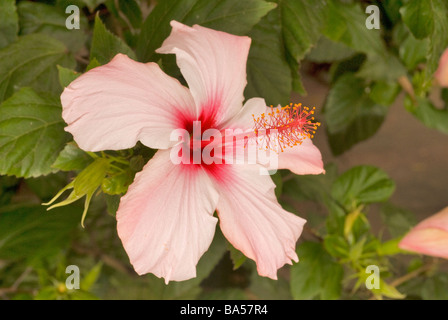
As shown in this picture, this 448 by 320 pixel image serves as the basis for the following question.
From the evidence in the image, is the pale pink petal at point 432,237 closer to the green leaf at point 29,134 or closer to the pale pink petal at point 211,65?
the pale pink petal at point 211,65

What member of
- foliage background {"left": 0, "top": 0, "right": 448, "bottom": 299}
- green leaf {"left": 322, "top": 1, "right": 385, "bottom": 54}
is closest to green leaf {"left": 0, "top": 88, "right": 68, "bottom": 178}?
foliage background {"left": 0, "top": 0, "right": 448, "bottom": 299}

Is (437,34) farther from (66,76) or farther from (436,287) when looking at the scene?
(436,287)

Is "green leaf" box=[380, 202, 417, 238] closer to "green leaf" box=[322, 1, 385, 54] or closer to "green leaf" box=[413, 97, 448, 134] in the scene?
"green leaf" box=[413, 97, 448, 134]

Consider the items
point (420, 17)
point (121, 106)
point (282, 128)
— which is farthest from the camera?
point (420, 17)

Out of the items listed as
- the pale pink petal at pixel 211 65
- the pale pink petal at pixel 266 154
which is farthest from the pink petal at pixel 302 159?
the pale pink petal at pixel 211 65

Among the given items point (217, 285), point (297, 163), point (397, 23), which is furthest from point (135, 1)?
point (217, 285)

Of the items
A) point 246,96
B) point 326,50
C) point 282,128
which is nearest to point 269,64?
point 246,96
